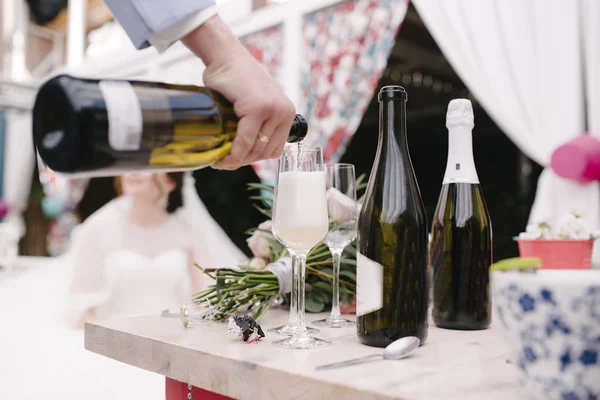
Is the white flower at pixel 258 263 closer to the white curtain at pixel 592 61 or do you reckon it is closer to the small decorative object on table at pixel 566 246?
the small decorative object on table at pixel 566 246

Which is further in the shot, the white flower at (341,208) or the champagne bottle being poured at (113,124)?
the white flower at (341,208)

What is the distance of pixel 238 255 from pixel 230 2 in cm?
167

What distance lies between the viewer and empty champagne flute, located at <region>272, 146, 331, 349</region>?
74 cm

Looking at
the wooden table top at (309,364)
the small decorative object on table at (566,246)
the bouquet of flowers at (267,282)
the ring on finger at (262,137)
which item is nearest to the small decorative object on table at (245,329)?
the wooden table top at (309,364)

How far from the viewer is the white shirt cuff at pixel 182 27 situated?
0.71 m

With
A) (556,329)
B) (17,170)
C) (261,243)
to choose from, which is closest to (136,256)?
Answer: (261,243)

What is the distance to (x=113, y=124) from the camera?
51cm

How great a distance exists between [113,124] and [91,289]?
2712 mm

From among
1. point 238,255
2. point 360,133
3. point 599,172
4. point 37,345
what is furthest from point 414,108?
point 37,345

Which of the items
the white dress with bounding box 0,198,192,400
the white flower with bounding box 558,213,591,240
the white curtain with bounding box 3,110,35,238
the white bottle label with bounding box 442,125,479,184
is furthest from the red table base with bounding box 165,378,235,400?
the white curtain with bounding box 3,110,35,238

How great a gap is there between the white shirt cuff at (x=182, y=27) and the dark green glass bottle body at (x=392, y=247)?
255 mm

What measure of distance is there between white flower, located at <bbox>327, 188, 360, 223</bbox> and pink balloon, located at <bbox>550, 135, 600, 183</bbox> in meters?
1.31

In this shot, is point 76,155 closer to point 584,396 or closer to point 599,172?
point 584,396

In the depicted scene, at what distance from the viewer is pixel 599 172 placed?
6.17 feet
